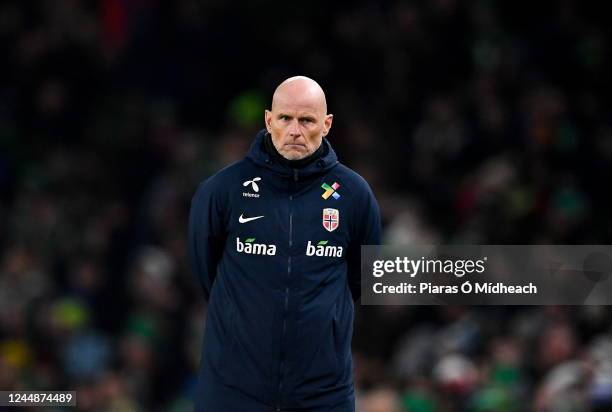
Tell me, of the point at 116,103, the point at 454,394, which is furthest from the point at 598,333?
the point at 116,103

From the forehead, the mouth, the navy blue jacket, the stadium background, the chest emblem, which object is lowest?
the navy blue jacket

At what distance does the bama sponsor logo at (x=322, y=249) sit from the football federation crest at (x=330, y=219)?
63 mm

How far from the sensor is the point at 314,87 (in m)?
5.50

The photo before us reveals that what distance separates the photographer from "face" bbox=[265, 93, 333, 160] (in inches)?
214

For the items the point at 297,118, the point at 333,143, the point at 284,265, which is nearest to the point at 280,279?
the point at 284,265

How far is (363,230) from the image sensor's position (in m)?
5.62

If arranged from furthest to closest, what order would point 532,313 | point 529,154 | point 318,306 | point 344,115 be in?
point 344,115, point 529,154, point 532,313, point 318,306

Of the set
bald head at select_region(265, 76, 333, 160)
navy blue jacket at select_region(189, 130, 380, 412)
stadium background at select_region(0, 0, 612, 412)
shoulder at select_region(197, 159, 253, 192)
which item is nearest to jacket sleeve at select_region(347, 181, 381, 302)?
navy blue jacket at select_region(189, 130, 380, 412)

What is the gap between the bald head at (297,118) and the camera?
5434 mm

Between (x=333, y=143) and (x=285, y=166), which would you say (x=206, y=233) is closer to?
(x=285, y=166)

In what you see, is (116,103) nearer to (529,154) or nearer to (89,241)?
(89,241)

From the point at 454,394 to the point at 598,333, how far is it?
1.05 metres

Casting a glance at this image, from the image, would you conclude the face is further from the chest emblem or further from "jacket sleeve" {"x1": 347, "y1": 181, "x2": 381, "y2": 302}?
"jacket sleeve" {"x1": 347, "y1": 181, "x2": 381, "y2": 302}

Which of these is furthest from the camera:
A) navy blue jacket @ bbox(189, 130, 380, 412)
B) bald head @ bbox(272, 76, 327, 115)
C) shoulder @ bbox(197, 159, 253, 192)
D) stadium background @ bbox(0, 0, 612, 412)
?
stadium background @ bbox(0, 0, 612, 412)
